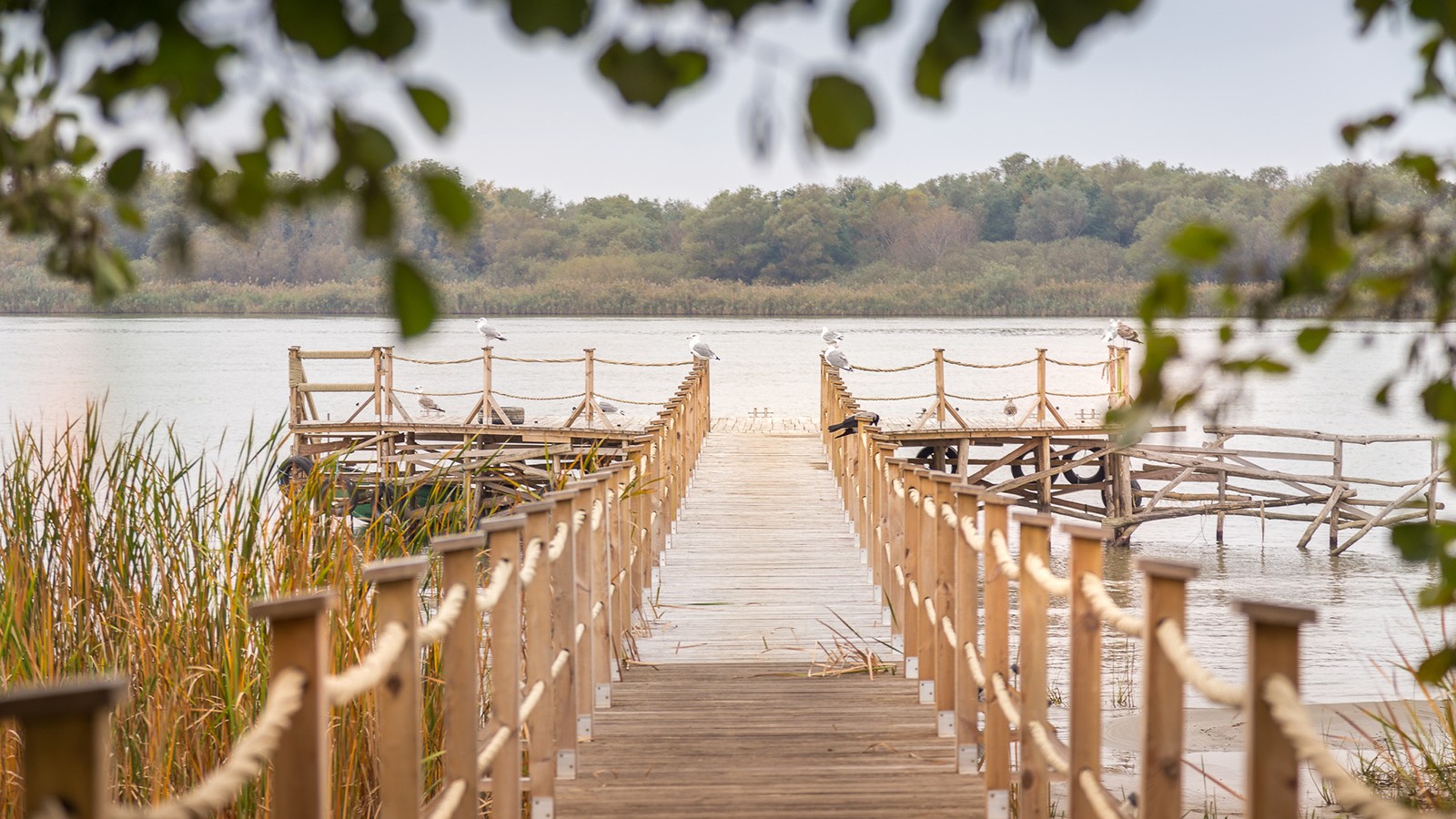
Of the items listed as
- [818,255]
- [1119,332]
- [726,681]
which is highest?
[818,255]

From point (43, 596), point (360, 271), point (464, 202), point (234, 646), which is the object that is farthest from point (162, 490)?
point (360, 271)

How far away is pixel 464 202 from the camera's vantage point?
1120mm

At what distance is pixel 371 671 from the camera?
7.51ft

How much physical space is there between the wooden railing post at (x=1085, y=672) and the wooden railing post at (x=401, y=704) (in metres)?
1.50

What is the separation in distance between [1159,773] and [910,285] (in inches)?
2588

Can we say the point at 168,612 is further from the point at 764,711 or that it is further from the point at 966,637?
the point at 966,637

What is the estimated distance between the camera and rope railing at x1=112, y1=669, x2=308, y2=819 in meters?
1.53

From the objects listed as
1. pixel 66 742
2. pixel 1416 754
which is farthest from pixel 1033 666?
pixel 1416 754

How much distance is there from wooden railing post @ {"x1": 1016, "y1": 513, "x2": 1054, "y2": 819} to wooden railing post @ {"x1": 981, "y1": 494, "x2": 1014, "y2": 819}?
10.1 inches

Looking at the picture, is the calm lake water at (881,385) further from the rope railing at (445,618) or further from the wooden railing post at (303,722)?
the rope railing at (445,618)

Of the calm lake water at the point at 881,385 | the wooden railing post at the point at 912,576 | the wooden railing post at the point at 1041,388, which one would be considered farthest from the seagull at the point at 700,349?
the wooden railing post at the point at 912,576

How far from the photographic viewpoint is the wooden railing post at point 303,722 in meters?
2.08

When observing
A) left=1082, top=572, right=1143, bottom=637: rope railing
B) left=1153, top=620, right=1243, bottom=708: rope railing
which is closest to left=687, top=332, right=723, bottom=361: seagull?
left=1082, top=572, right=1143, bottom=637: rope railing

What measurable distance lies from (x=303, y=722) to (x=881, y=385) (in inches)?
1726
